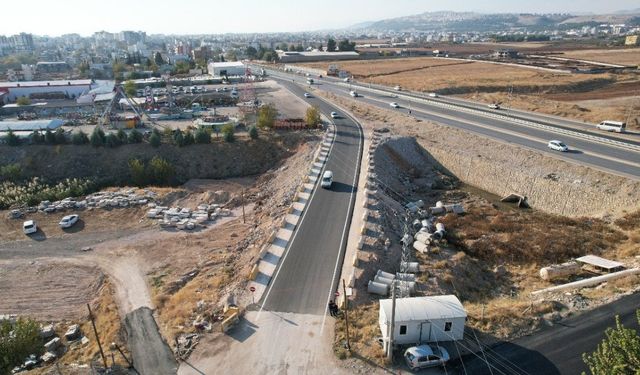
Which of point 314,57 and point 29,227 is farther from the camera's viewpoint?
point 314,57

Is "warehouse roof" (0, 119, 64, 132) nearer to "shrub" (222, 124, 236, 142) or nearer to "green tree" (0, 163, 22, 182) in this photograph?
"green tree" (0, 163, 22, 182)

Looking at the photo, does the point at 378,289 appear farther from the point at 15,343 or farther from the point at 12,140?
the point at 12,140

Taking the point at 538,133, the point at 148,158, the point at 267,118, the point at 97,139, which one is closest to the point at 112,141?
the point at 97,139

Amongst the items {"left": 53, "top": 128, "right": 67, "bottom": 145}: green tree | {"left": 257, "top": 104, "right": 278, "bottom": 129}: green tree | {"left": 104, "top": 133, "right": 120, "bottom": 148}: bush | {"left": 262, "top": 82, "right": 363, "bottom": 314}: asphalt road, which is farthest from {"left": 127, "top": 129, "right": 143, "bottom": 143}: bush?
{"left": 262, "top": 82, "right": 363, "bottom": 314}: asphalt road

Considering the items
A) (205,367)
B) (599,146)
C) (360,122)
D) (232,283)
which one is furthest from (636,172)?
(205,367)

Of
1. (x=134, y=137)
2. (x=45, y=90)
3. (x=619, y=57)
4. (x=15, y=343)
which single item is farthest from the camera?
(x=619, y=57)

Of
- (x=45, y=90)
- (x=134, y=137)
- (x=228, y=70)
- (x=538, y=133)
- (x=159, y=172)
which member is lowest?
(x=159, y=172)

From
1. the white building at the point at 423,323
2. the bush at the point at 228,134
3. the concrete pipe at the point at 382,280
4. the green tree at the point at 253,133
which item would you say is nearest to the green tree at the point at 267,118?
the green tree at the point at 253,133
